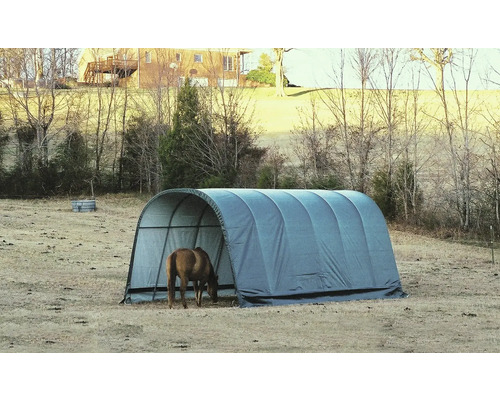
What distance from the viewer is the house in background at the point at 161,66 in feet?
76.1

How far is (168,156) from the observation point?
91.3 feet

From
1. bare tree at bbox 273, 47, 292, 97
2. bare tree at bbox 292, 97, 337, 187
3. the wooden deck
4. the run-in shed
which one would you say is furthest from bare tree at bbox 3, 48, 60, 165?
the run-in shed

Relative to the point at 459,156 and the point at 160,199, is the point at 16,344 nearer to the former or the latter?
the point at 160,199

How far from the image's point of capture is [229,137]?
28250 millimetres

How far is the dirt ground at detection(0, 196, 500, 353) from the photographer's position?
13.5 metres

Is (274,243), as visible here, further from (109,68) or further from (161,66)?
(109,68)

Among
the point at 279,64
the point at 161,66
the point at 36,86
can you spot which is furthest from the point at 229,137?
the point at 36,86

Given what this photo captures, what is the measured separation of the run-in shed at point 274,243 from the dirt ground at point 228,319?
49 cm

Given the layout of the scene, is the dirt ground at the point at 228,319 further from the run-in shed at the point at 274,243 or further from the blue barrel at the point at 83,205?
the blue barrel at the point at 83,205

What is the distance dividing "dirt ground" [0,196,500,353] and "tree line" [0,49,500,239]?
15.6ft

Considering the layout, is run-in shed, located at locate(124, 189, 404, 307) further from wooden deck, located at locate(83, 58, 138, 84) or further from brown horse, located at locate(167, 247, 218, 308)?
wooden deck, located at locate(83, 58, 138, 84)

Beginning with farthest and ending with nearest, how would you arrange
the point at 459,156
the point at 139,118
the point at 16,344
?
1. the point at 139,118
2. the point at 459,156
3. the point at 16,344
